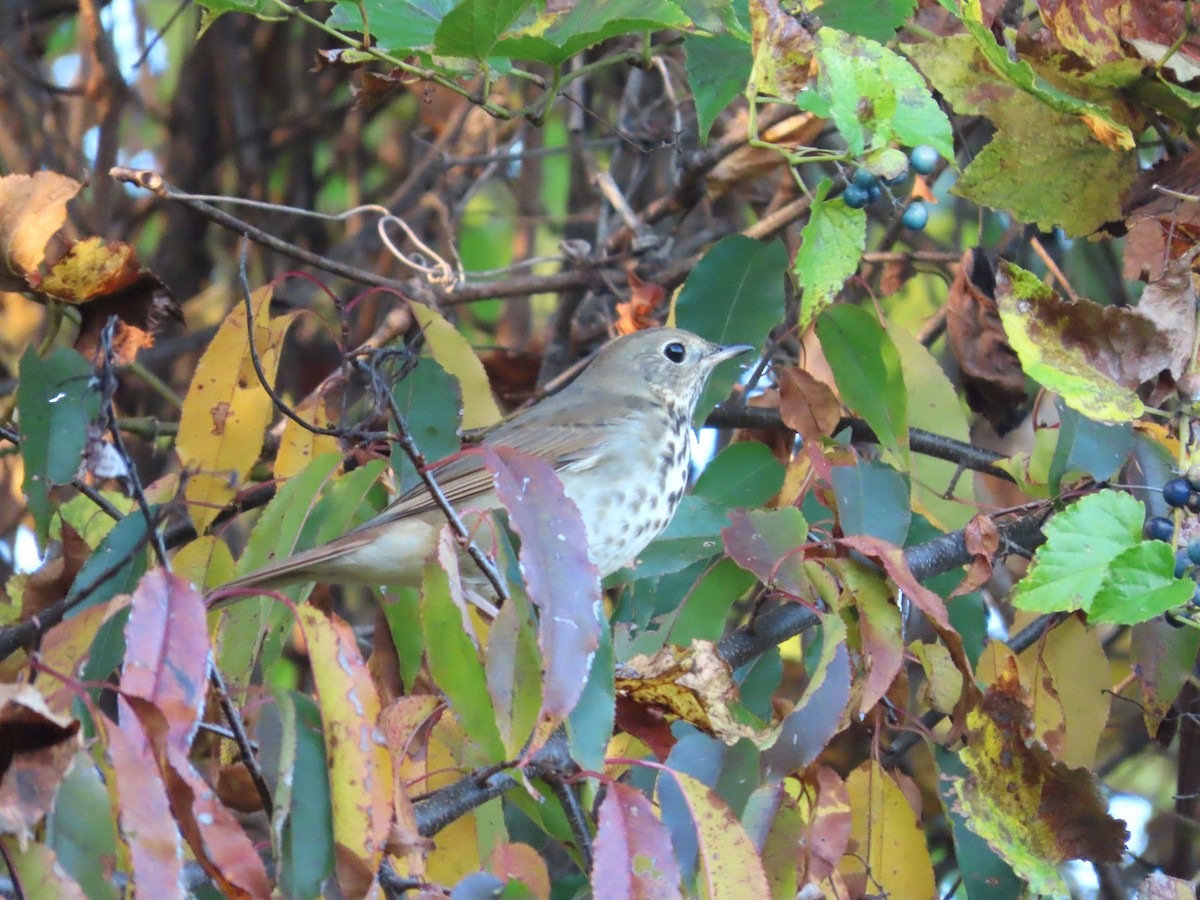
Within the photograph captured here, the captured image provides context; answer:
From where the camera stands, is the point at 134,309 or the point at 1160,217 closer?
the point at 1160,217

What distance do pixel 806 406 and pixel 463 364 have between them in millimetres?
759

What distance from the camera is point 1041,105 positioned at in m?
2.98

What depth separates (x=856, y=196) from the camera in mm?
2645

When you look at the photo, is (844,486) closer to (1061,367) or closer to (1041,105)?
(1061,367)

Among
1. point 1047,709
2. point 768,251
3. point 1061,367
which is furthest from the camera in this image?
point 768,251

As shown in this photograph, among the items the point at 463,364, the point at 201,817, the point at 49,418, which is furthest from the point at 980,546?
the point at 49,418

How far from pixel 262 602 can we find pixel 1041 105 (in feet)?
6.15

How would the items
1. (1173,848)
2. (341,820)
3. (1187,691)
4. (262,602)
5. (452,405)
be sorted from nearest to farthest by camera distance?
1. (341,820)
2. (262,602)
3. (452,405)
4. (1187,691)
5. (1173,848)

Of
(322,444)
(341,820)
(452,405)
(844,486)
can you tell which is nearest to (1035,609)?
(844,486)

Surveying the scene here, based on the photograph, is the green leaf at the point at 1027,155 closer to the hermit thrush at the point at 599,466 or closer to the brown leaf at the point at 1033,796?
the hermit thrush at the point at 599,466

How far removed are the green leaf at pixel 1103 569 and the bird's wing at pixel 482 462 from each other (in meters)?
1.49

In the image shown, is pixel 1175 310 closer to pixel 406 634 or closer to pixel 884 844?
pixel 884 844

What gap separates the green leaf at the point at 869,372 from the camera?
295 cm

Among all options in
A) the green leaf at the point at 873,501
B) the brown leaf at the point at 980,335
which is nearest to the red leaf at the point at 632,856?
the green leaf at the point at 873,501
